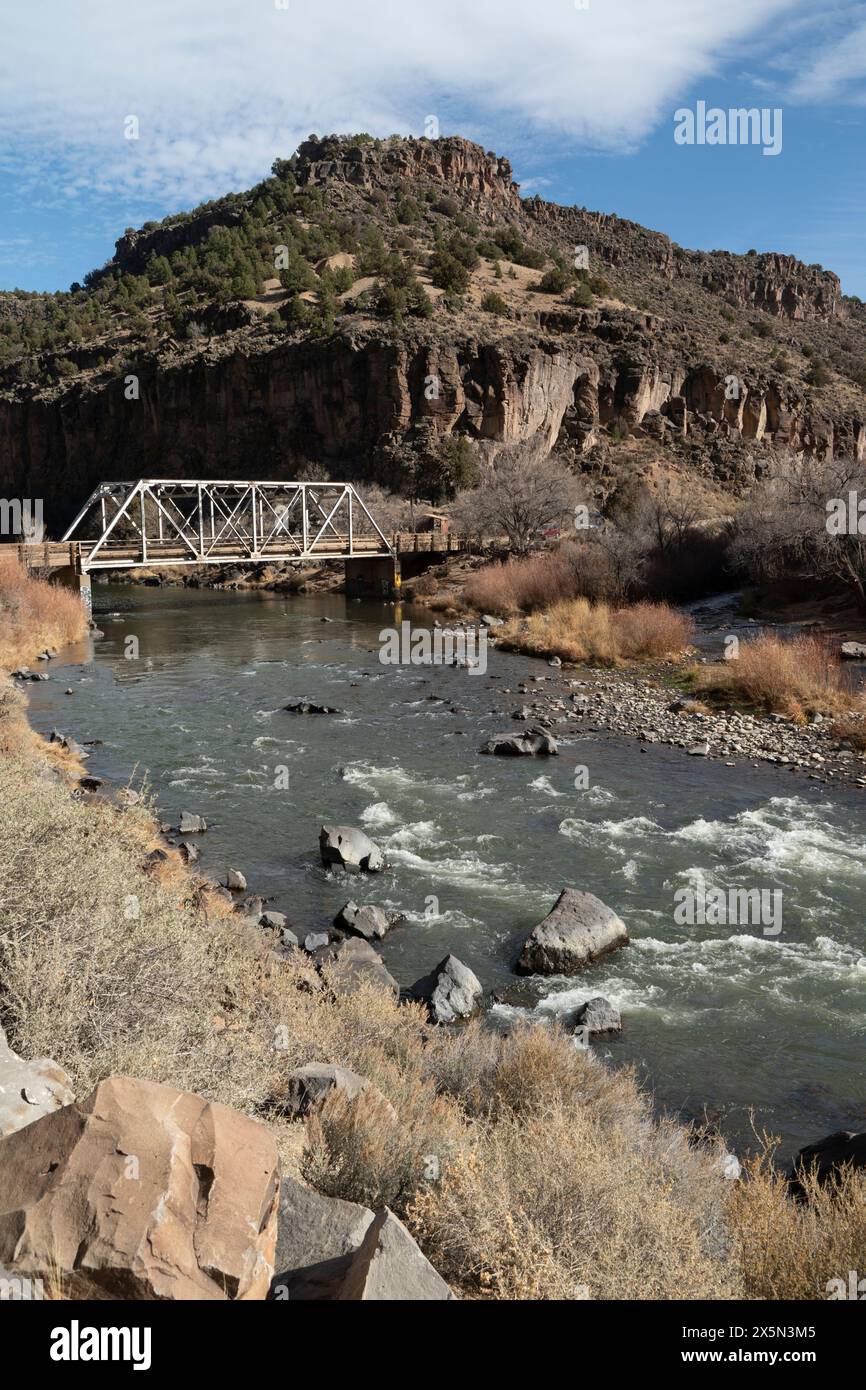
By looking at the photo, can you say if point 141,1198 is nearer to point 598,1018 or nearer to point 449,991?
point 449,991

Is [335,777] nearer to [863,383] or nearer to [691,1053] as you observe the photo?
[691,1053]

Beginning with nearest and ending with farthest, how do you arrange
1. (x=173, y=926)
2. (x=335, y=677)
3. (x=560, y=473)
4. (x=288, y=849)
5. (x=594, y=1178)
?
(x=594, y=1178), (x=173, y=926), (x=288, y=849), (x=335, y=677), (x=560, y=473)

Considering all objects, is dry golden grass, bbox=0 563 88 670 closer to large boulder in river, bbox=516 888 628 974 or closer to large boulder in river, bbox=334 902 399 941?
large boulder in river, bbox=334 902 399 941

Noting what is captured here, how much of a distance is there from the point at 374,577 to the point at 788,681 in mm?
33266

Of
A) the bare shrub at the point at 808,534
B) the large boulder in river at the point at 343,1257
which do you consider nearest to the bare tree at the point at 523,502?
the bare shrub at the point at 808,534

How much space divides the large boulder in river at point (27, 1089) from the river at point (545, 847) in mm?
5115

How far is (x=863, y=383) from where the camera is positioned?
85.6 meters

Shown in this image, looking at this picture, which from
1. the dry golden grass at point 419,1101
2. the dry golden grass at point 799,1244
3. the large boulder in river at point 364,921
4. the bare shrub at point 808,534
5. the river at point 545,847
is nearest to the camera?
the dry golden grass at point 419,1101

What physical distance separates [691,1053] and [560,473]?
141ft

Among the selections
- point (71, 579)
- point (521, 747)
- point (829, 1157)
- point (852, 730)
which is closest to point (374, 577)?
point (71, 579)

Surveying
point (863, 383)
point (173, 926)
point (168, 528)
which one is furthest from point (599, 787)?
point (863, 383)

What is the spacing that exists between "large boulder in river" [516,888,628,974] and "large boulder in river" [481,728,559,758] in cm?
773

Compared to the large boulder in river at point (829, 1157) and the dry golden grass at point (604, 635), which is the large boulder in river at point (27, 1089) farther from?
the dry golden grass at point (604, 635)

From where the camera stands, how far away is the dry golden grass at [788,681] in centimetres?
2022
